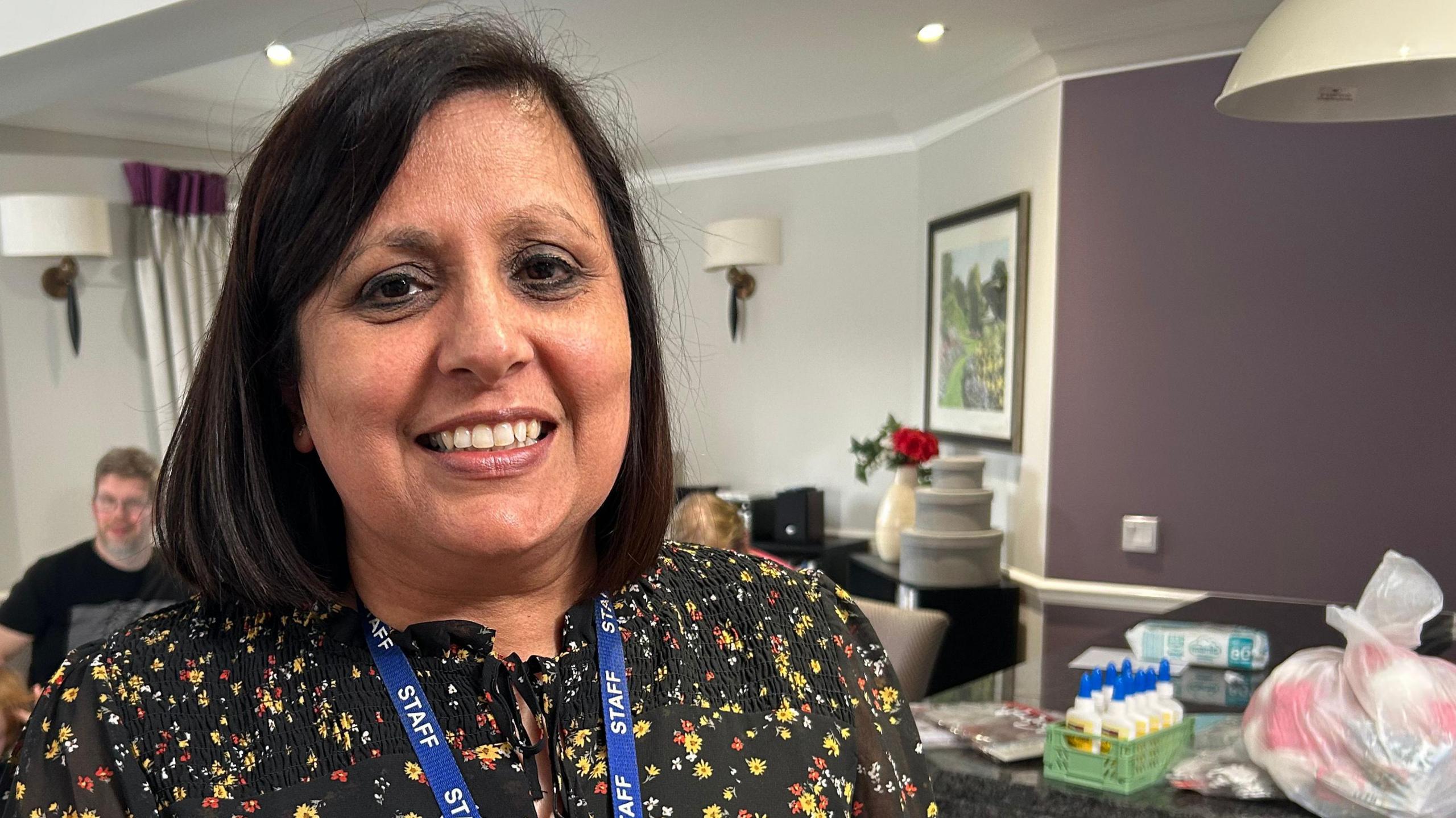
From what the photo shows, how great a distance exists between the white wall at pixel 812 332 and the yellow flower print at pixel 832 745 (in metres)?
3.94

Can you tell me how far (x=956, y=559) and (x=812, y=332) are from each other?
5.79 feet

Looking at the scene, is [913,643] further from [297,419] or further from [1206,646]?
[297,419]

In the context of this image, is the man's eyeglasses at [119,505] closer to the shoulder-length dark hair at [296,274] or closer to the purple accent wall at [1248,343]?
the shoulder-length dark hair at [296,274]

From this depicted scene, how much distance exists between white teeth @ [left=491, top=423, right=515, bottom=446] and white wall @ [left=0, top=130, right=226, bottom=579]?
4375mm

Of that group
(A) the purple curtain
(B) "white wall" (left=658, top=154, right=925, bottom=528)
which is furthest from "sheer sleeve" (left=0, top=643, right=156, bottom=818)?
(A) the purple curtain

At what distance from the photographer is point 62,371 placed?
4852 mm

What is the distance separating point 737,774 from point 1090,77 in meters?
3.32

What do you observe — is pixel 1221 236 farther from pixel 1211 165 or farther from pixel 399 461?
pixel 399 461

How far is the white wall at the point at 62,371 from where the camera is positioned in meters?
4.67

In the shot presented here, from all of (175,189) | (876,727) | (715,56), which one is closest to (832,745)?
(876,727)

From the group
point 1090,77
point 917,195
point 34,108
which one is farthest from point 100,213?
point 1090,77

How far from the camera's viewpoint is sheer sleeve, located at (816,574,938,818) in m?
0.98

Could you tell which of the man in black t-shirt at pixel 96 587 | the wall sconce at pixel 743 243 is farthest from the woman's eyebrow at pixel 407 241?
the wall sconce at pixel 743 243

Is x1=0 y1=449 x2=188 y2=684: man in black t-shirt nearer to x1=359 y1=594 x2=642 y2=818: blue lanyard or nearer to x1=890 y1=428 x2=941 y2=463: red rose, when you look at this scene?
x1=359 y1=594 x2=642 y2=818: blue lanyard
